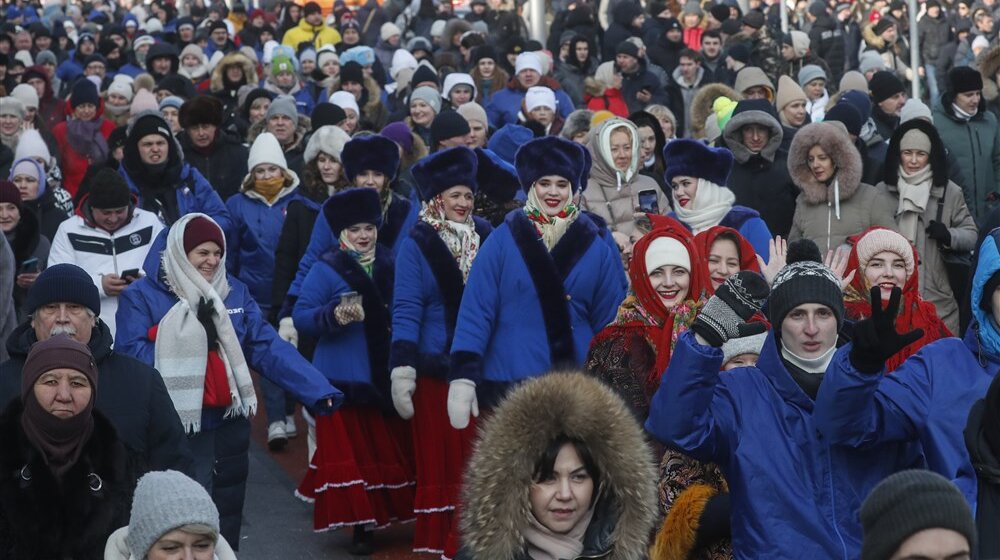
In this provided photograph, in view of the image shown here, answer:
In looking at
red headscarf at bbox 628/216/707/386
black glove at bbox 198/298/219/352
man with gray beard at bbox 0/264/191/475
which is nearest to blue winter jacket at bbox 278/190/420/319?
black glove at bbox 198/298/219/352

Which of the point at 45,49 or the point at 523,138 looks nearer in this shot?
the point at 523,138

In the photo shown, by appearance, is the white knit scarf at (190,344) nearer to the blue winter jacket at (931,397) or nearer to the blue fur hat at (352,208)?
the blue fur hat at (352,208)

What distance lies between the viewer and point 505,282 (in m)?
8.34

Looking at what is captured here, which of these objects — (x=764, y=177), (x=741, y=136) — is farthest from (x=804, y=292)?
(x=741, y=136)

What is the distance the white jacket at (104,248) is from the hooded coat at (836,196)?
3.54 meters

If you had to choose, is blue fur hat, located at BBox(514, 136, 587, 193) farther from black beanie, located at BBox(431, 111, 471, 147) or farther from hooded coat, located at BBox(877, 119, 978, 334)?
black beanie, located at BBox(431, 111, 471, 147)

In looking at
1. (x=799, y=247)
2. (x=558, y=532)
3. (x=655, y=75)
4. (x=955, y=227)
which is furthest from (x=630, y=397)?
(x=655, y=75)

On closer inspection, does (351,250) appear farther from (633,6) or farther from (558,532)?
(633,6)

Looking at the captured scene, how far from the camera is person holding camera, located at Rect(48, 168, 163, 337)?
943 centimetres

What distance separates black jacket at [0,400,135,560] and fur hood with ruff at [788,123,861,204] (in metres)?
5.37

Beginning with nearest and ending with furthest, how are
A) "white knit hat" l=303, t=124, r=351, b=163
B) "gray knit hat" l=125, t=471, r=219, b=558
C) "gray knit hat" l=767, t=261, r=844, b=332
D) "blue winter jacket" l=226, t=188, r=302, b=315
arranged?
"gray knit hat" l=125, t=471, r=219, b=558 < "gray knit hat" l=767, t=261, r=844, b=332 < "white knit hat" l=303, t=124, r=351, b=163 < "blue winter jacket" l=226, t=188, r=302, b=315

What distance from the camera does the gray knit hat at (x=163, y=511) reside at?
5.07m

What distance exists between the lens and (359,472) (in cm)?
924

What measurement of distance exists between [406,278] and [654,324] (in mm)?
2195
